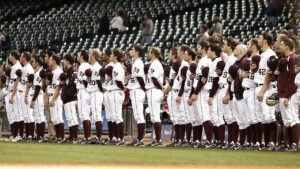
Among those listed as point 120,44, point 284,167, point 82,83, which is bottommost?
point 284,167

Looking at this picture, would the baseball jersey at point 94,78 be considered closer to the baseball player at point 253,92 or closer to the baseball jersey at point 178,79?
the baseball jersey at point 178,79

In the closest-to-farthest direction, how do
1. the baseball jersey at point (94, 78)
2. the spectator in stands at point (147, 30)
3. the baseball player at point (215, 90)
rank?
the baseball player at point (215, 90)
the baseball jersey at point (94, 78)
the spectator in stands at point (147, 30)

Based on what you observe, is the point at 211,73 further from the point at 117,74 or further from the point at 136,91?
the point at 117,74

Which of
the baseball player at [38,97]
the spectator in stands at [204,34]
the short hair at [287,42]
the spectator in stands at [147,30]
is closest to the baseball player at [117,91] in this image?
the baseball player at [38,97]

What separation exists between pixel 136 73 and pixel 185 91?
1.02 m

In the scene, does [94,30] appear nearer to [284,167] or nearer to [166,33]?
[166,33]

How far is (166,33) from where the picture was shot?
26969 mm

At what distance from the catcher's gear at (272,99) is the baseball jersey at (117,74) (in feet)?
11.3

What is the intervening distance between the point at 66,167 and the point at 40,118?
26.5 feet

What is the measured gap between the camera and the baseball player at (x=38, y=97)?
672 inches

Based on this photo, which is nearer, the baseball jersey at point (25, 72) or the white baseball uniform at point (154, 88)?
the white baseball uniform at point (154, 88)

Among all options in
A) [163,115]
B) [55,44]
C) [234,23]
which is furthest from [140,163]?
[55,44]

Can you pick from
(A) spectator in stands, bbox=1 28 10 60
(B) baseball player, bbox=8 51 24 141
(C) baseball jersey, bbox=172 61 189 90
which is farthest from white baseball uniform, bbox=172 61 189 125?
(A) spectator in stands, bbox=1 28 10 60

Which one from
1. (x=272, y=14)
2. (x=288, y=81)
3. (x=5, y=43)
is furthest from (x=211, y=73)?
(x=5, y=43)
